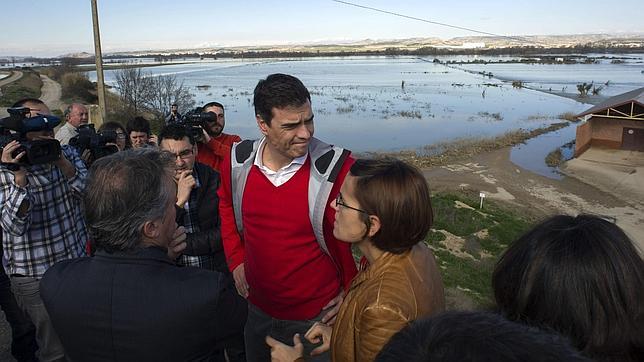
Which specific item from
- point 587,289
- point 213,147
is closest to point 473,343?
point 587,289

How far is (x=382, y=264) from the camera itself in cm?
180

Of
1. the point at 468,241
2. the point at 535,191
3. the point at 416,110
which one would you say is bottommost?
the point at 535,191

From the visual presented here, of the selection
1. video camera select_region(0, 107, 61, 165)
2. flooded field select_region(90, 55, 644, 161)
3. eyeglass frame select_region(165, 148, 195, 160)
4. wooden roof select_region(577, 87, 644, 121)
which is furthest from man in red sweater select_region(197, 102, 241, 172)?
flooded field select_region(90, 55, 644, 161)

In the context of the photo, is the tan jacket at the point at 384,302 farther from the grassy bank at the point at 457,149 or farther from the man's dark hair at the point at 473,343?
the grassy bank at the point at 457,149

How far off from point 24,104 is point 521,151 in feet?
84.3

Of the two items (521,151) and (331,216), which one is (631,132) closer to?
(521,151)

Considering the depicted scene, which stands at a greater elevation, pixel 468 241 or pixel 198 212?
pixel 198 212

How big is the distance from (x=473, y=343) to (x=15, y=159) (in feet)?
8.76

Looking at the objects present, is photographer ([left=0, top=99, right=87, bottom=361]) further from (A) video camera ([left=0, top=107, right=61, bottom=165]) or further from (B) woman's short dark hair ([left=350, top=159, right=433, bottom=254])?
(B) woman's short dark hair ([left=350, top=159, right=433, bottom=254])

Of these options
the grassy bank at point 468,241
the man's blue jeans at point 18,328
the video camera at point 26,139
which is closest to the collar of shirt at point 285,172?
the video camera at point 26,139

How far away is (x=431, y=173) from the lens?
63.4 ft

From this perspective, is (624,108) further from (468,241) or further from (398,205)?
(398,205)

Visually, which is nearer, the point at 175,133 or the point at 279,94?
the point at 279,94

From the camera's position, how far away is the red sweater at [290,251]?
8.32ft
